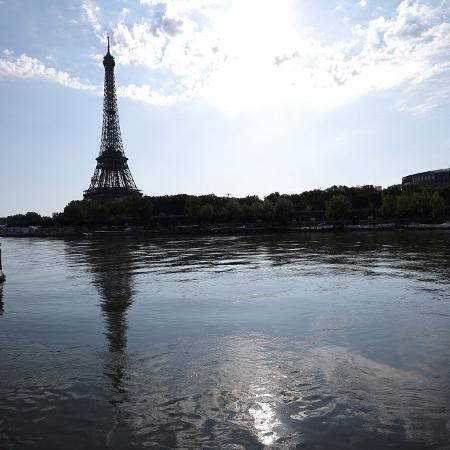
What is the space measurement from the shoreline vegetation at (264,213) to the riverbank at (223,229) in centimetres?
23

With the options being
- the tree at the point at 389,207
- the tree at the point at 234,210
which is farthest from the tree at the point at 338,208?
the tree at the point at 234,210

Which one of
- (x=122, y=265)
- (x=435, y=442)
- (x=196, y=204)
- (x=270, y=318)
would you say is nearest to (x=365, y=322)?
(x=270, y=318)

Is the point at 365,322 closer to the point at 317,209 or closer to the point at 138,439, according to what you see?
the point at 138,439

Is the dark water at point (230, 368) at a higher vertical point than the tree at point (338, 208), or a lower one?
lower

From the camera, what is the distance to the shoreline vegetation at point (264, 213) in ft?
375

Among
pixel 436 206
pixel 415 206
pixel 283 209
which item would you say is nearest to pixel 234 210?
pixel 283 209

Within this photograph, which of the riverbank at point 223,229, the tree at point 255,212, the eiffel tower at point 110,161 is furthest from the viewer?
the eiffel tower at point 110,161

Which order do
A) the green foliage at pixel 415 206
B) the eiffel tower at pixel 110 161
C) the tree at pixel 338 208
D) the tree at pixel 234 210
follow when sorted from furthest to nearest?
the eiffel tower at pixel 110 161 < the tree at pixel 234 210 < the tree at pixel 338 208 < the green foliage at pixel 415 206

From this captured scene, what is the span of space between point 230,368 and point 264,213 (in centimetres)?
11906

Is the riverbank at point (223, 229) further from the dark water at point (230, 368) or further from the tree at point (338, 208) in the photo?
the dark water at point (230, 368)

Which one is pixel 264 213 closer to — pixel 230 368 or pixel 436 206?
pixel 436 206

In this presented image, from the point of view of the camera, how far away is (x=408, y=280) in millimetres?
25750

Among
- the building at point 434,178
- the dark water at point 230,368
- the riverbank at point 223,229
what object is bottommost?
the dark water at point 230,368

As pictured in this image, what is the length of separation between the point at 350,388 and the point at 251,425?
2.78 m
